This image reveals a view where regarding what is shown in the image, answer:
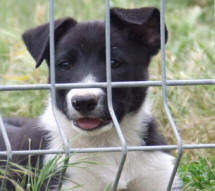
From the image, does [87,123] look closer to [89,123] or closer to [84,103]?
[89,123]

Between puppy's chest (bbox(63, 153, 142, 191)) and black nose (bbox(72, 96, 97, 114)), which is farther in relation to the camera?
puppy's chest (bbox(63, 153, 142, 191))

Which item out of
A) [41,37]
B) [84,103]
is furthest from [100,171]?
[41,37]

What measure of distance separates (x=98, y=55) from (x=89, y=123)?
59 cm

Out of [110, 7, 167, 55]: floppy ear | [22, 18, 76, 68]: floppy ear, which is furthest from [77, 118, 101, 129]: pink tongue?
[110, 7, 167, 55]: floppy ear

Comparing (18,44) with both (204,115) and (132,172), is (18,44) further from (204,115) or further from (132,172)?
(132,172)

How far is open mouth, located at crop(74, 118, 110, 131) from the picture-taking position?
4.22m

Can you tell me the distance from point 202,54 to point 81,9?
422 cm

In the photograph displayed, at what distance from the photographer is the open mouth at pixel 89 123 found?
4223 millimetres

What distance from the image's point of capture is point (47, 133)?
450 centimetres

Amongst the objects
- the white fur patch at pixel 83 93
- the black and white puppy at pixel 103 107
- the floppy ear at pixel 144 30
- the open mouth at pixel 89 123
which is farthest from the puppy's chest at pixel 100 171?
the floppy ear at pixel 144 30

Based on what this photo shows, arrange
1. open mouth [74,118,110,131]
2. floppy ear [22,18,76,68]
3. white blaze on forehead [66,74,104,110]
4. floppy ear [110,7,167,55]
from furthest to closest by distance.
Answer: floppy ear [110,7,167,55] < floppy ear [22,18,76,68] < open mouth [74,118,110,131] < white blaze on forehead [66,74,104,110]

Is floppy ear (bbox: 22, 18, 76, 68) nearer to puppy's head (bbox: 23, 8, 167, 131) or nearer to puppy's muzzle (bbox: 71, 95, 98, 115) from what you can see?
puppy's head (bbox: 23, 8, 167, 131)

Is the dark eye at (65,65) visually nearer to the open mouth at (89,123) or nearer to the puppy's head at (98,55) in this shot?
the puppy's head at (98,55)

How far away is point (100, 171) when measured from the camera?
170 inches
